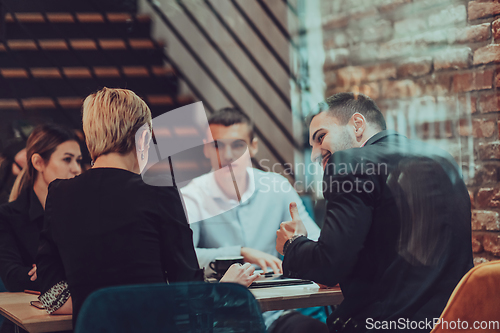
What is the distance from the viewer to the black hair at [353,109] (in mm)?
1562

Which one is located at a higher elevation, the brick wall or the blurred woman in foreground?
the brick wall

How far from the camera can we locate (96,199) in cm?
125

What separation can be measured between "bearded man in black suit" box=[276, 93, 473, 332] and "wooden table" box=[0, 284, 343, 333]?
0.09 metres

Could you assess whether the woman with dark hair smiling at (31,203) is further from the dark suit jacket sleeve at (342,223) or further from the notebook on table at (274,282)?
the dark suit jacket sleeve at (342,223)

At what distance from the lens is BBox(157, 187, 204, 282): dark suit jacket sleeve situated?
1.28 meters

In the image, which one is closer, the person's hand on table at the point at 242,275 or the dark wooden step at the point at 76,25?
the person's hand on table at the point at 242,275

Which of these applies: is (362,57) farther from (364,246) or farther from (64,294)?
(64,294)

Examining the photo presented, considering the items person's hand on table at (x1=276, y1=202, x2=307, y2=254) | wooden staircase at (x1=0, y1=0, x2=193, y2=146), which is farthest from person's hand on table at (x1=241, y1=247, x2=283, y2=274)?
wooden staircase at (x1=0, y1=0, x2=193, y2=146)

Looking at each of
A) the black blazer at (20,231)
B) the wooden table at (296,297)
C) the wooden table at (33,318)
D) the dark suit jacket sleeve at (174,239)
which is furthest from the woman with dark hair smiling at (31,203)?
the wooden table at (296,297)

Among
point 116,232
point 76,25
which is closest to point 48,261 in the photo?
point 116,232

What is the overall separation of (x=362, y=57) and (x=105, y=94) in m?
1.42

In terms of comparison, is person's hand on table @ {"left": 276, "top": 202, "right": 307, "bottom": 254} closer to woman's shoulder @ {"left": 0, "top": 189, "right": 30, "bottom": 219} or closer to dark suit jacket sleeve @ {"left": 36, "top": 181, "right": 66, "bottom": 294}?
dark suit jacket sleeve @ {"left": 36, "top": 181, "right": 66, "bottom": 294}

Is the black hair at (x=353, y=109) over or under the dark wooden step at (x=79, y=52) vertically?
under

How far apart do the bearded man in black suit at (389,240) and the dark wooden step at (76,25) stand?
215cm
